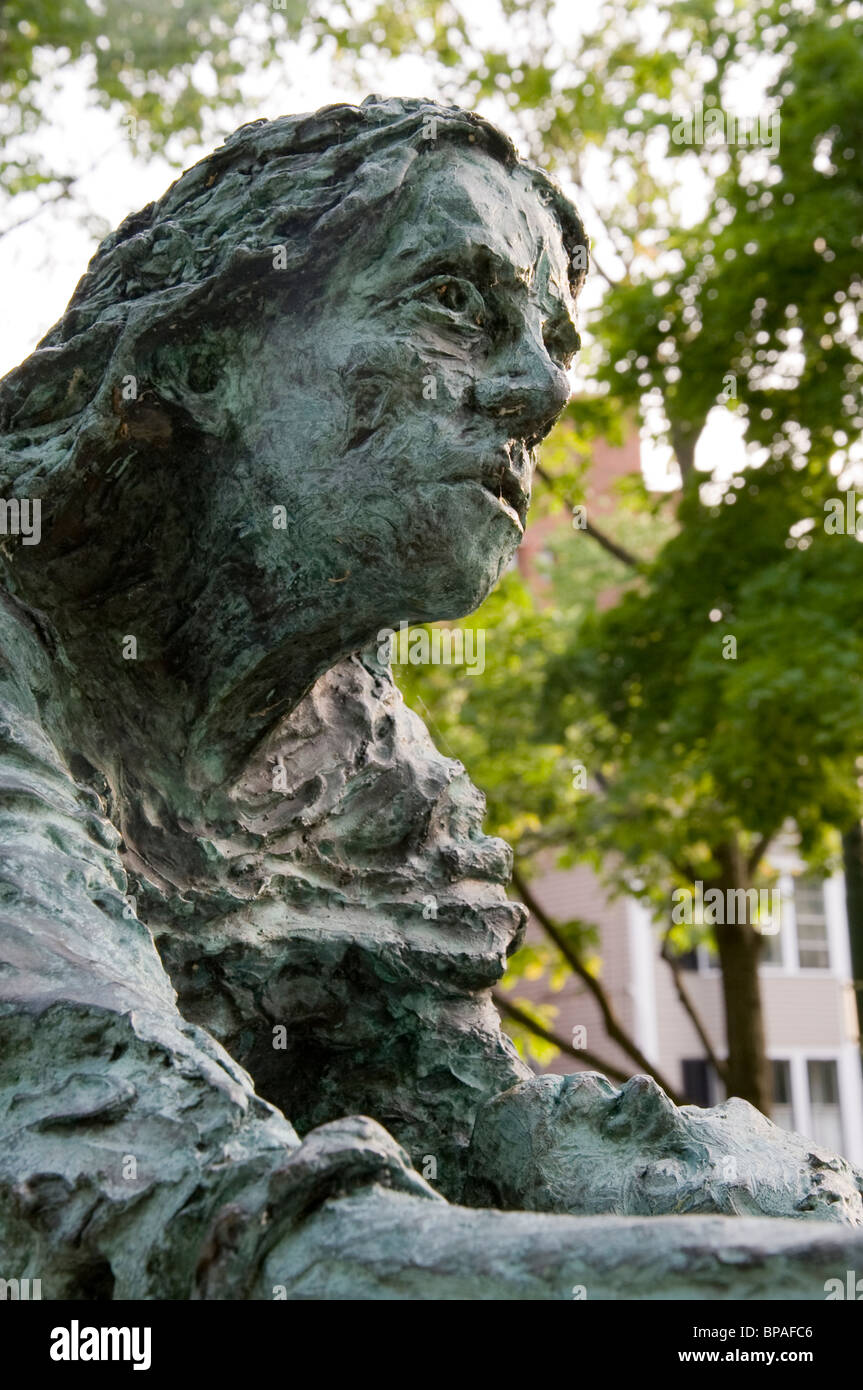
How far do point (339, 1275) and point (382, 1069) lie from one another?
3.93 feet

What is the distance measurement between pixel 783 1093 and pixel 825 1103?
0.69 metres

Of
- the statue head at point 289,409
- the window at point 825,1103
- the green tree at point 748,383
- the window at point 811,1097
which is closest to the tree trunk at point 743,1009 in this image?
the green tree at point 748,383

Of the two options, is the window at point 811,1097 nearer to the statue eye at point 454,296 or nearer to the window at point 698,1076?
the window at point 698,1076

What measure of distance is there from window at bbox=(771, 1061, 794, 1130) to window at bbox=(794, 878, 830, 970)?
1.61 metres

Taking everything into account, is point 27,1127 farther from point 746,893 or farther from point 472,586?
point 746,893

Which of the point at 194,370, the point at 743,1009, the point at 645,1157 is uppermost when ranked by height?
the point at 194,370

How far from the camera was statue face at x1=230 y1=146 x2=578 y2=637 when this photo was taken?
2535 mm

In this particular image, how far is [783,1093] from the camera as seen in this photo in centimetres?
2469

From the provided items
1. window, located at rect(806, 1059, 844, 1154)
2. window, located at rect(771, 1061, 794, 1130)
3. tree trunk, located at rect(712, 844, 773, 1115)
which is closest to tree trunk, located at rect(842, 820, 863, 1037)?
tree trunk, located at rect(712, 844, 773, 1115)

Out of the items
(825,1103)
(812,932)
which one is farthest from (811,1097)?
(812,932)

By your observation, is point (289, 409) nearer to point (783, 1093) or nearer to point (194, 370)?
point (194, 370)

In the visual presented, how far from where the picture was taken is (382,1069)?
2844 mm

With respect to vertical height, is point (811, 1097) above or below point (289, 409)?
below

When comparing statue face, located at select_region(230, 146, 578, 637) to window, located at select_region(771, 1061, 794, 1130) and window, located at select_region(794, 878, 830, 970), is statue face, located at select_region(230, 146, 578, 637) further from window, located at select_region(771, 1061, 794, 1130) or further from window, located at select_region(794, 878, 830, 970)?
window, located at select_region(794, 878, 830, 970)
